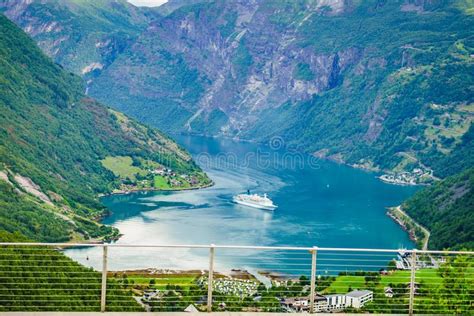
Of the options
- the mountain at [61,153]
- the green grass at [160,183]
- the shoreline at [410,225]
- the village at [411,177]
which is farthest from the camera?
the village at [411,177]

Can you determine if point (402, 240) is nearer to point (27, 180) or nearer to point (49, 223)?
point (49, 223)

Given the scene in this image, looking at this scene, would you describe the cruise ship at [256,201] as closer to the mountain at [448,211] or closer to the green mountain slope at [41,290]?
the mountain at [448,211]

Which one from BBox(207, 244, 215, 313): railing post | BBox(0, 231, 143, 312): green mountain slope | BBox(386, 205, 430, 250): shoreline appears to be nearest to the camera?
BBox(207, 244, 215, 313): railing post

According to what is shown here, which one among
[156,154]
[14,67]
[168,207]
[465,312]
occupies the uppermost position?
[14,67]

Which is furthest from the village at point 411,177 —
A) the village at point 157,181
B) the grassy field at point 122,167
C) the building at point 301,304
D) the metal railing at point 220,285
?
the building at point 301,304

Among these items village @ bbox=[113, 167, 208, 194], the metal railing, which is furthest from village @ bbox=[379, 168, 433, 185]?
the metal railing

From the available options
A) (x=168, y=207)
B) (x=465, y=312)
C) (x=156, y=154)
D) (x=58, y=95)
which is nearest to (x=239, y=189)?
(x=168, y=207)

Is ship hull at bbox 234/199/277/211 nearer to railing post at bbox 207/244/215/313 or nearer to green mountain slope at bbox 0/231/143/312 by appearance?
green mountain slope at bbox 0/231/143/312
